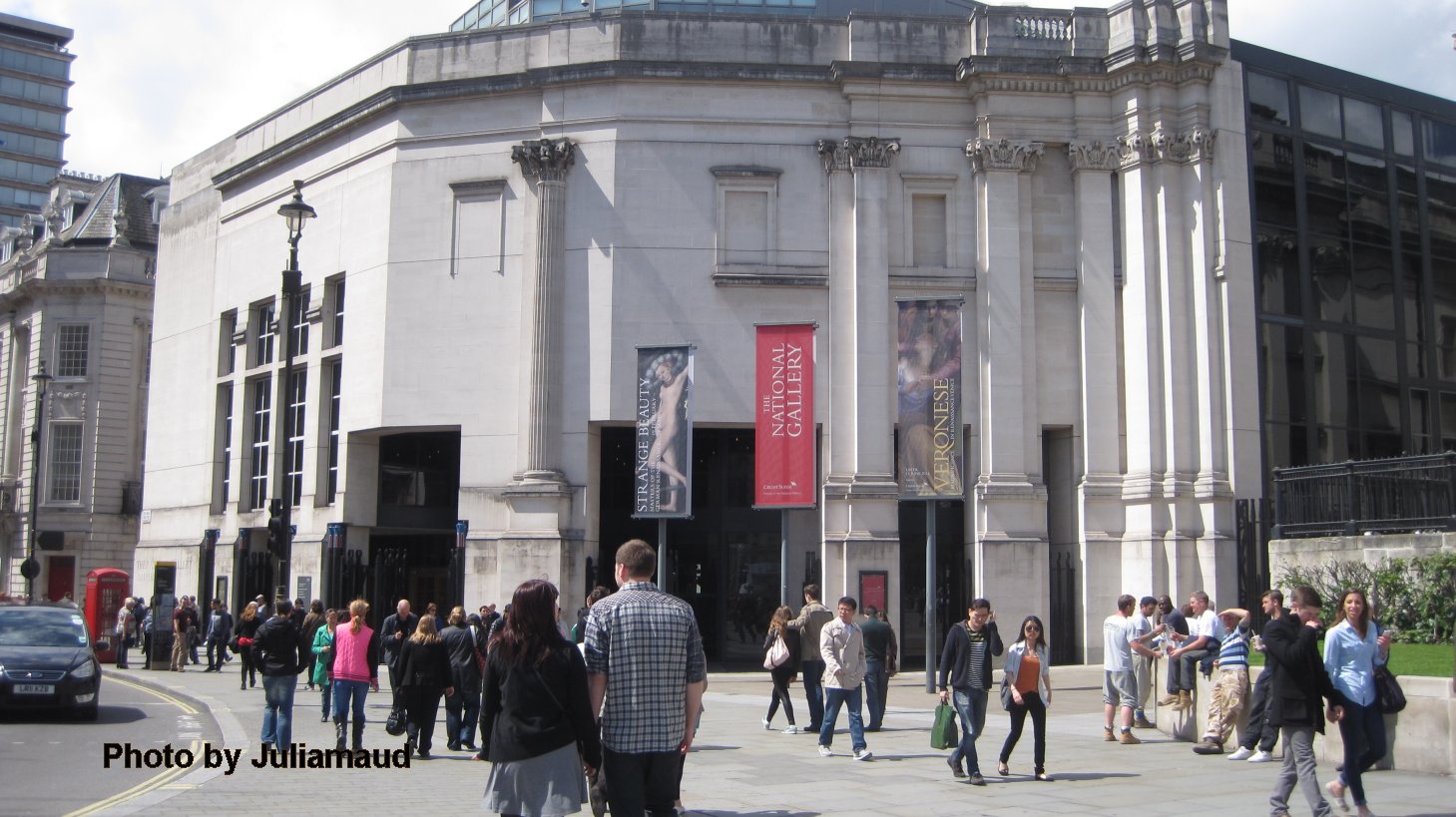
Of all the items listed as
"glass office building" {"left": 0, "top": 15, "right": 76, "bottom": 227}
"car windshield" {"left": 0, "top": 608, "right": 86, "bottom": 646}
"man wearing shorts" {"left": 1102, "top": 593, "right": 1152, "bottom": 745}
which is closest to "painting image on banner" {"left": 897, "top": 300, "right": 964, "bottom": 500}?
"man wearing shorts" {"left": 1102, "top": 593, "right": 1152, "bottom": 745}

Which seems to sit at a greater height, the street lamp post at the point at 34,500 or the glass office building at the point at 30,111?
the glass office building at the point at 30,111

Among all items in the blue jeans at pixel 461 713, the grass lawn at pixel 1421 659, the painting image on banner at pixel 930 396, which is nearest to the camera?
the blue jeans at pixel 461 713

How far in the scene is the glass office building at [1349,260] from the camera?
103 feet

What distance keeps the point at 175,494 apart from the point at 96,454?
55.5 feet

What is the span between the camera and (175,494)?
3997 cm

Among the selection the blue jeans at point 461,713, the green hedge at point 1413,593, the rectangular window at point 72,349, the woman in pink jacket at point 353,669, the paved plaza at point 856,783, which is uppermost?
the rectangular window at point 72,349

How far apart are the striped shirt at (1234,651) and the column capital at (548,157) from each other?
20297 millimetres

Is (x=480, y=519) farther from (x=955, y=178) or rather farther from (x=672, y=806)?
(x=672, y=806)

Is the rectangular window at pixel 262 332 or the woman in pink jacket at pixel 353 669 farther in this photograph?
the rectangular window at pixel 262 332

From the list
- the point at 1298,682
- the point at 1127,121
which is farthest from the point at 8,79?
the point at 1298,682

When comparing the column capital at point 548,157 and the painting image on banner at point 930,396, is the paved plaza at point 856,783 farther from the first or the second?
the column capital at point 548,157

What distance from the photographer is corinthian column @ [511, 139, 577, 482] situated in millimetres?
30250

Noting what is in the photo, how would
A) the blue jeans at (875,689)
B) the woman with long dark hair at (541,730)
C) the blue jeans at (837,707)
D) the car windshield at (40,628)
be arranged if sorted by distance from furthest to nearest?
the car windshield at (40,628) → the blue jeans at (875,689) → the blue jeans at (837,707) → the woman with long dark hair at (541,730)

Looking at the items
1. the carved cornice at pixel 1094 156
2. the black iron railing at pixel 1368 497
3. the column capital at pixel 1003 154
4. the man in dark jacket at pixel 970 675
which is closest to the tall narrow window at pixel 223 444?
the column capital at pixel 1003 154
